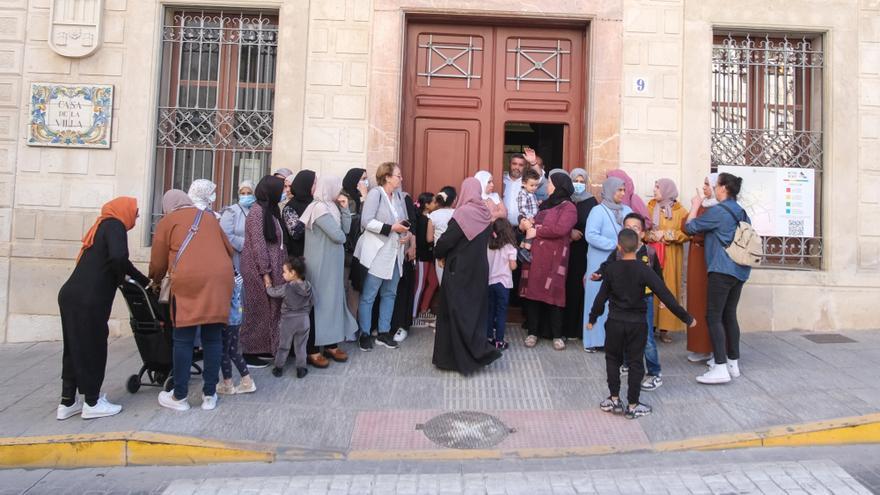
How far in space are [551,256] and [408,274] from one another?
1.47 m

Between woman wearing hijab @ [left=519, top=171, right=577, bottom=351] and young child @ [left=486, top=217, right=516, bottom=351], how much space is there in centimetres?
28

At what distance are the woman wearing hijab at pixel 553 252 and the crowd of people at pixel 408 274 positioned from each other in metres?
0.01

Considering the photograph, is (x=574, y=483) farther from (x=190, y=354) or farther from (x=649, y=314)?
(x=190, y=354)

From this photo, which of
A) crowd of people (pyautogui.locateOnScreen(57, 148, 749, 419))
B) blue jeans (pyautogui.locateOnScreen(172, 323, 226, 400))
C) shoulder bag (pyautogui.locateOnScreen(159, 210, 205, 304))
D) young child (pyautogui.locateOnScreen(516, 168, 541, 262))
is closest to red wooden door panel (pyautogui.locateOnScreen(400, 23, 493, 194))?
crowd of people (pyautogui.locateOnScreen(57, 148, 749, 419))

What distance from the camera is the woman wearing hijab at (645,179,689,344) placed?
21.0 ft

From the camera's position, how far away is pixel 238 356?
5.04 metres

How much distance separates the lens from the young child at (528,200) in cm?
634

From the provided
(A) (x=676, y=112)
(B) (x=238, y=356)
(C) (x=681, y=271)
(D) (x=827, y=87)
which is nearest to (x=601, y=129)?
(A) (x=676, y=112)

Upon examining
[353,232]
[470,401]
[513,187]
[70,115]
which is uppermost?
[70,115]

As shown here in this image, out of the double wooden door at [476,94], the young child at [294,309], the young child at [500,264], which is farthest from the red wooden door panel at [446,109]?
the young child at [294,309]

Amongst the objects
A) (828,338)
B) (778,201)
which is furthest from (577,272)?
(828,338)

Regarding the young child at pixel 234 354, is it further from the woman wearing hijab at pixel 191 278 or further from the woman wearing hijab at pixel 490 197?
the woman wearing hijab at pixel 490 197

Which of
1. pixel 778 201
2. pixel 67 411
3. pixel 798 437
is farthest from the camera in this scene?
pixel 778 201

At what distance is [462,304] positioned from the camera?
5.50m
